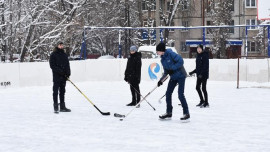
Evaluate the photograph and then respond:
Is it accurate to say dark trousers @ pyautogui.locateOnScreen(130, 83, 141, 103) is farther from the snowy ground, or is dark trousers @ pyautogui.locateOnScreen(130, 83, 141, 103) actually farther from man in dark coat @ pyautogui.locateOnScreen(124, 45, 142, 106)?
the snowy ground

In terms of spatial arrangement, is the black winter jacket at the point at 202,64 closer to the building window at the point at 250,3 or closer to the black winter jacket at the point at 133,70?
the black winter jacket at the point at 133,70

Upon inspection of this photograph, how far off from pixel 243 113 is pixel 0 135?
5306mm

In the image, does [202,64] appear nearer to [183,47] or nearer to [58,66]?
Answer: [58,66]

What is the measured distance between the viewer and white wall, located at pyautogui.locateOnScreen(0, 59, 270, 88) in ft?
59.1

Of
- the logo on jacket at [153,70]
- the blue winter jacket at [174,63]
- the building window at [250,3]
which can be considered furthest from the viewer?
the building window at [250,3]

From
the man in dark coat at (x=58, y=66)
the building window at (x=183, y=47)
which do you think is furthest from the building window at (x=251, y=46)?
the man in dark coat at (x=58, y=66)

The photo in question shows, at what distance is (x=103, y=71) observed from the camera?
2095cm

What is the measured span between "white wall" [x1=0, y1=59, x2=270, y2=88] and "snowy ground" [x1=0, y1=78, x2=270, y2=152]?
3499 millimetres

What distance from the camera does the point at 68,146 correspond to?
22.9ft

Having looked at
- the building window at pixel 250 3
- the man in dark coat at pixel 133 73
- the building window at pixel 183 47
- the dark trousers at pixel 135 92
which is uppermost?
the building window at pixel 250 3

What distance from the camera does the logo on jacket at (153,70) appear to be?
2089 centimetres

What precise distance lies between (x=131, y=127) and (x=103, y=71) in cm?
1231

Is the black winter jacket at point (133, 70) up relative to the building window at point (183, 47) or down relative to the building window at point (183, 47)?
down

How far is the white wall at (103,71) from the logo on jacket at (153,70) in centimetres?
13
